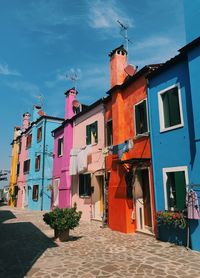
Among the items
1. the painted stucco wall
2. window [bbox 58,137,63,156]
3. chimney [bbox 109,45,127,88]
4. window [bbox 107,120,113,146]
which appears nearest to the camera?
the painted stucco wall

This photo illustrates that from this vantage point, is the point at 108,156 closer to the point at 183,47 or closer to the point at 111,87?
the point at 111,87

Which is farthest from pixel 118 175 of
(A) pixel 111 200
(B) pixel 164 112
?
(B) pixel 164 112

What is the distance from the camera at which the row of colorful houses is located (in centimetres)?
848

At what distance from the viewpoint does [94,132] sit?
610 inches

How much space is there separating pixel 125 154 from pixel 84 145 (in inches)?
207

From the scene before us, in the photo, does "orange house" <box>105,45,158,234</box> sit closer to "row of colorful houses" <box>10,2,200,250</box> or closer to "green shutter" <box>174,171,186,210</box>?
"row of colorful houses" <box>10,2,200,250</box>

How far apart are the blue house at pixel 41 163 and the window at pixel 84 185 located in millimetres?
6618

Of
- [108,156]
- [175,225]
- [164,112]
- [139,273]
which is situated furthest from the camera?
[108,156]

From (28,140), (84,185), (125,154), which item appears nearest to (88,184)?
(84,185)

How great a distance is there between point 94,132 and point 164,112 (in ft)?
21.0

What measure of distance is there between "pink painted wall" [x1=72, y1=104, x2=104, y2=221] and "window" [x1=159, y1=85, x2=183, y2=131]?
5109 millimetres

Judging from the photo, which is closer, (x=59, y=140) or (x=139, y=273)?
(x=139, y=273)

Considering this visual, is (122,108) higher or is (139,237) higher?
(122,108)

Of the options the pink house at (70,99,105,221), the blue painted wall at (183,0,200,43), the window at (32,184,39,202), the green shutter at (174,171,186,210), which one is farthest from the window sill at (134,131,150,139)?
the window at (32,184,39,202)
